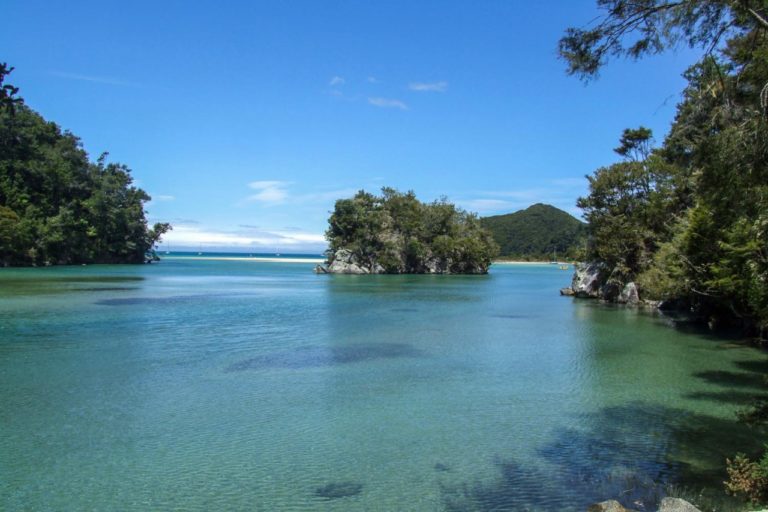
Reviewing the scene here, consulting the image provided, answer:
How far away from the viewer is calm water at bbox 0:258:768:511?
7742 millimetres

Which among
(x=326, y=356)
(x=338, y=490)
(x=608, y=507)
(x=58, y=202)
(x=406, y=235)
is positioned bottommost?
(x=338, y=490)

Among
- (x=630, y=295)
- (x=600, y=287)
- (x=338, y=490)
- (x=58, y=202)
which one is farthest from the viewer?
(x=58, y=202)

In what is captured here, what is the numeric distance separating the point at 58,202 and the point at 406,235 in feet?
187

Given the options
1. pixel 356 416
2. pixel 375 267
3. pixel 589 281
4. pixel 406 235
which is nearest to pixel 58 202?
pixel 375 267

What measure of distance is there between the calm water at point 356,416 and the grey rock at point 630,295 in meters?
14.2

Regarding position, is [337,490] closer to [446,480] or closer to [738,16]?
[446,480]

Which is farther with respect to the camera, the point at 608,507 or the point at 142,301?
the point at 142,301

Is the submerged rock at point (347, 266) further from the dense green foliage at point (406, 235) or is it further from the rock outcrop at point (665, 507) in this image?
the rock outcrop at point (665, 507)

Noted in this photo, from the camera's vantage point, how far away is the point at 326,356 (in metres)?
18.2

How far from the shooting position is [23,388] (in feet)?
42.6

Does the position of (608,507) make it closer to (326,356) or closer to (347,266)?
(326,356)

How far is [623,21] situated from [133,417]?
37.3 ft

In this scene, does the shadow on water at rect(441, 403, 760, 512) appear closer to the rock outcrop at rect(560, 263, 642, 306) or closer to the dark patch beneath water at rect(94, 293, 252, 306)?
the rock outcrop at rect(560, 263, 642, 306)

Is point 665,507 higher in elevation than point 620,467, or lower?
higher
